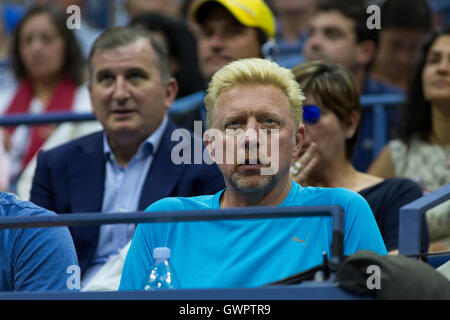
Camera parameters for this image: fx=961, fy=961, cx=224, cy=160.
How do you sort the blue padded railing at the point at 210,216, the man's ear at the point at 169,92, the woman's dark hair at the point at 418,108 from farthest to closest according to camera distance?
the woman's dark hair at the point at 418,108, the man's ear at the point at 169,92, the blue padded railing at the point at 210,216

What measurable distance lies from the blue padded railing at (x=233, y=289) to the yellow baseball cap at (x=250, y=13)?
292 centimetres

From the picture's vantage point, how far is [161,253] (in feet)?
10.1

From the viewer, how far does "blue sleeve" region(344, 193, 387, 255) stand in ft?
10.2

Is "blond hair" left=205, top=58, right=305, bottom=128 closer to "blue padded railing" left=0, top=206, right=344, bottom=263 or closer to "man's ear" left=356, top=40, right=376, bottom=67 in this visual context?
"blue padded railing" left=0, top=206, right=344, bottom=263

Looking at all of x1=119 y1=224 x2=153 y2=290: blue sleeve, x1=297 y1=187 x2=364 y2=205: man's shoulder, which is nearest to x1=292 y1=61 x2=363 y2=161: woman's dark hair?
x1=297 y1=187 x2=364 y2=205: man's shoulder

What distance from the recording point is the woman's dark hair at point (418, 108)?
5.42m

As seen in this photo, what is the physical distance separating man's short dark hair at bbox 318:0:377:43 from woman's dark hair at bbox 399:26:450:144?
0.74 m

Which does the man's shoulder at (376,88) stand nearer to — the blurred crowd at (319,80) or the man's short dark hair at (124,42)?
the blurred crowd at (319,80)

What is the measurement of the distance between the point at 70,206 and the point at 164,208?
1281mm

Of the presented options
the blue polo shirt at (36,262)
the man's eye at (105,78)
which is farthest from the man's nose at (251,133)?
the man's eye at (105,78)

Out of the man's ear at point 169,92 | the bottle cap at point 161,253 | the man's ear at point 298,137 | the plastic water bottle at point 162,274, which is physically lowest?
the plastic water bottle at point 162,274

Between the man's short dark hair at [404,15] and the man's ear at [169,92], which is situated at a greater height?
the man's short dark hair at [404,15]

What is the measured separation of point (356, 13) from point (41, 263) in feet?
11.6
